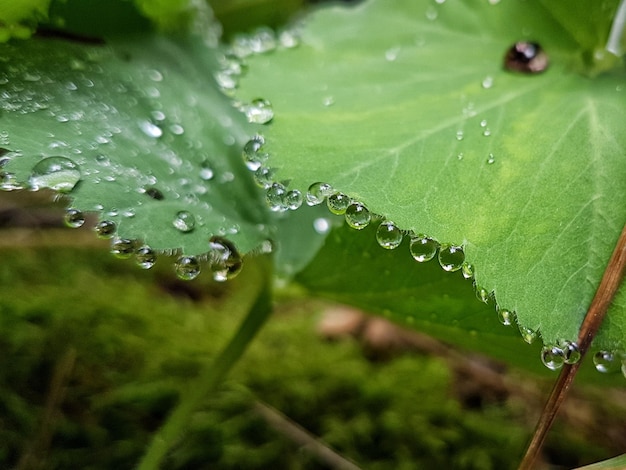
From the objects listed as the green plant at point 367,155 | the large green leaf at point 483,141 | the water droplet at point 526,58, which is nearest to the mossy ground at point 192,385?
the green plant at point 367,155

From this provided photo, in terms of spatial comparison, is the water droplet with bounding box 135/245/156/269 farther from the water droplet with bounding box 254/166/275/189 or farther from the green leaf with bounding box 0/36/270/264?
the water droplet with bounding box 254/166/275/189

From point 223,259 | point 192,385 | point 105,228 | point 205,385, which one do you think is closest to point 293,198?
point 223,259

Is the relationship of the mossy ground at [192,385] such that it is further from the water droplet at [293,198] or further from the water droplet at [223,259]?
the water droplet at [293,198]

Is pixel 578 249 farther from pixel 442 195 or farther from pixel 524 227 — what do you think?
pixel 442 195

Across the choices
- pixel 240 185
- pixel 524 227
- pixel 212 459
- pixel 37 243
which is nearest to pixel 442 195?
pixel 524 227

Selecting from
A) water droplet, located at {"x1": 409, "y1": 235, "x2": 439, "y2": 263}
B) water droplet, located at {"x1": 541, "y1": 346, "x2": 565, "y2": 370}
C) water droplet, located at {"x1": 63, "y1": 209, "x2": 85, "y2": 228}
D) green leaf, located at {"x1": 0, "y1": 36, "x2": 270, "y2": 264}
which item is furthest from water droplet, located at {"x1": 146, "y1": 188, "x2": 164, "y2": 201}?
water droplet, located at {"x1": 541, "y1": 346, "x2": 565, "y2": 370}

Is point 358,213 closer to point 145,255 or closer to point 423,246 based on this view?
point 423,246

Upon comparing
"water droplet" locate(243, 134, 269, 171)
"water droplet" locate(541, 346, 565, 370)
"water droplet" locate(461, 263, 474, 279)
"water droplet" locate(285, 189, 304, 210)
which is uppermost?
"water droplet" locate(243, 134, 269, 171)
